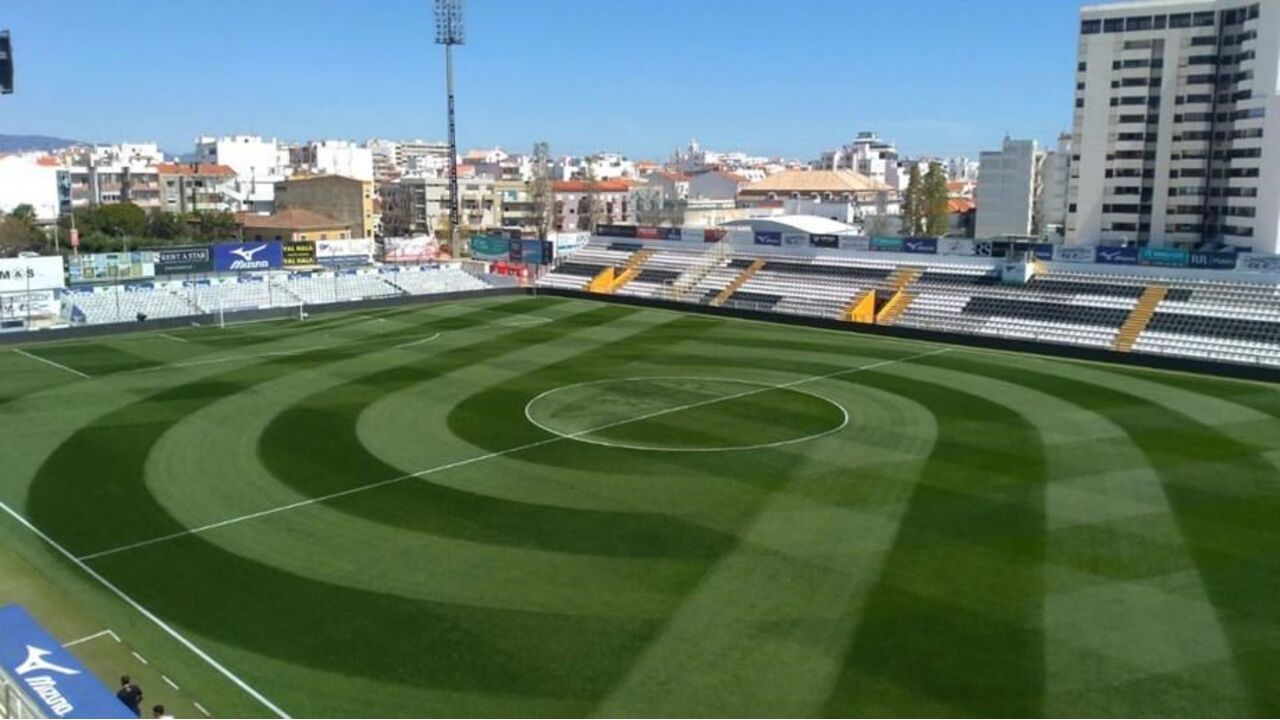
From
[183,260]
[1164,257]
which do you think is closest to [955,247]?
[1164,257]

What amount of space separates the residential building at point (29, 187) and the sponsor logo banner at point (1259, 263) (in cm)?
10308

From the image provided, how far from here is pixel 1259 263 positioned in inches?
1652

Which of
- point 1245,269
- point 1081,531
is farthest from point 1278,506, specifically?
point 1245,269

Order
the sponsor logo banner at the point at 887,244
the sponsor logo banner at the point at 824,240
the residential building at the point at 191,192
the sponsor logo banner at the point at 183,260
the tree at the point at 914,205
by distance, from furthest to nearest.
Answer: the residential building at the point at 191,192, the tree at the point at 914,205, the sponsor logo banner at the point at 824,240, the sponsor logo banner at the point at 887,244, the sponsor logo banner at the point at 183,260

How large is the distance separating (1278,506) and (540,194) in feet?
351

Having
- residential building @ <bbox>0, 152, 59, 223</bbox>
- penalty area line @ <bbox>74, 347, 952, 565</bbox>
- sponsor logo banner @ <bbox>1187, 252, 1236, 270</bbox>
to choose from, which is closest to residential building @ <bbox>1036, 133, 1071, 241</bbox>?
sponsor logo banner @ <bbox>1187, 252, 1236, 270</bbox>

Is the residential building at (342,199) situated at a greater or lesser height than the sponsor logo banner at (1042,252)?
greater

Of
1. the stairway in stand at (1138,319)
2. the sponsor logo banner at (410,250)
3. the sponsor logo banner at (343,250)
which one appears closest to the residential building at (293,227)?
the sponsor logo banner at (410,250)

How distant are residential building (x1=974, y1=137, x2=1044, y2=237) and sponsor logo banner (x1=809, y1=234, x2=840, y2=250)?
45.6 m

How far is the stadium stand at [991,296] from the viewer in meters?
40.2

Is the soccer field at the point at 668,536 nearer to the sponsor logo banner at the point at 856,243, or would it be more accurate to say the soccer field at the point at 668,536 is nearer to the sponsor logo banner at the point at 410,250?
the sponsor logo banner at the point at 856,243

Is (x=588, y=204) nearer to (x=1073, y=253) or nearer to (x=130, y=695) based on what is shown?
(x=1073, y=253)

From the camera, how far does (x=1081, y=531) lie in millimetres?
19891

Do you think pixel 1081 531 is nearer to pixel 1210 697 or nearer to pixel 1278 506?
pixel 1278 506
